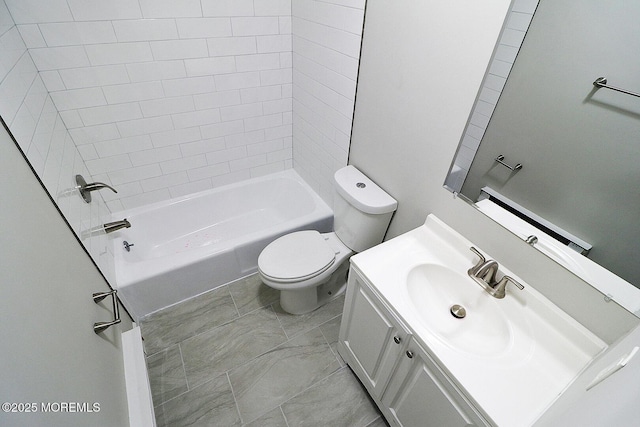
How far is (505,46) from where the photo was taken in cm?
90

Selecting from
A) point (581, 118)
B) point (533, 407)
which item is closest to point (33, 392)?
point (533, 407)

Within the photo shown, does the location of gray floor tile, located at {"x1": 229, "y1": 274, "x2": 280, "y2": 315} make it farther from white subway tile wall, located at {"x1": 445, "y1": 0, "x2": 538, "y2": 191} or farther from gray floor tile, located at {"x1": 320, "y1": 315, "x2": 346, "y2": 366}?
white subway tile wall, located at {"x1": 445, "y1": 0, "x2": 538, "y2": 191}

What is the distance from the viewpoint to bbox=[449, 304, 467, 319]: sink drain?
3.67 ft

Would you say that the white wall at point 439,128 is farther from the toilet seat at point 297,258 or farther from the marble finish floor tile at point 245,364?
the marble finish floor tile at point 245,364

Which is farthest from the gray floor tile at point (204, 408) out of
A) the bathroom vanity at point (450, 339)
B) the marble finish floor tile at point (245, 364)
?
the bathroom vanity at point (450, 339)

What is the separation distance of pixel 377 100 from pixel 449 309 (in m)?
0.96

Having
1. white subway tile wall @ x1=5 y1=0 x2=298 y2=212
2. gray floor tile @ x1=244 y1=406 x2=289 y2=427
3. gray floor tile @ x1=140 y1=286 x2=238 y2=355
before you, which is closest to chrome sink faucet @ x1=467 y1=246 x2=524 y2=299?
gray floor tile @ x1=244 y1=406 x2=289 y2=427

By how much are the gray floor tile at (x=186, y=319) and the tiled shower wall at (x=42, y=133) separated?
41 cm

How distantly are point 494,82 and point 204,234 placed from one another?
2.09 meters

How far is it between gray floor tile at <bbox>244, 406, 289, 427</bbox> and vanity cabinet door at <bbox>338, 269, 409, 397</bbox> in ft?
1.35

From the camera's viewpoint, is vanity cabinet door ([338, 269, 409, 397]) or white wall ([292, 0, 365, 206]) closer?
vanity cabinet door ([338, 269, 409, 397])

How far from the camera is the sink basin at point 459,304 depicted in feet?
3.31

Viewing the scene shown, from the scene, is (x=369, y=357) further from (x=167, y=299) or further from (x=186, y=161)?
(x=186, y=161)

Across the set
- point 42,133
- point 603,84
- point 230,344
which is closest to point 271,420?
point 230,344
